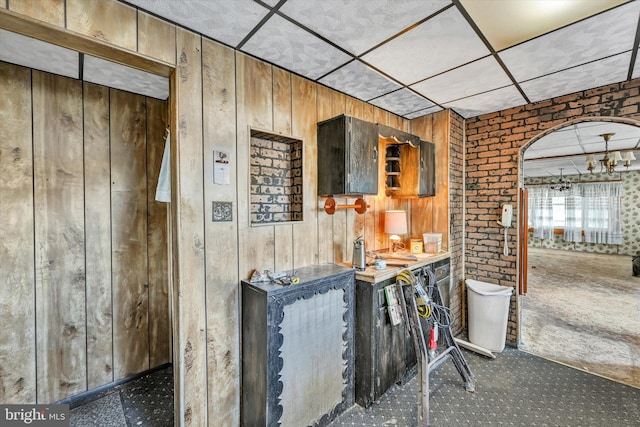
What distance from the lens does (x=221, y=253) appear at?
1.91m

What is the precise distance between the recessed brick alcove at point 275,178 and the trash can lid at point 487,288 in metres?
2.33

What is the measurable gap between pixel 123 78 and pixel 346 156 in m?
1.88

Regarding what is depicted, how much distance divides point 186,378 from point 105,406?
1.11 meters

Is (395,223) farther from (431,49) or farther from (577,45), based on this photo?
(577,45)

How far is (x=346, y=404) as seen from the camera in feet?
7.17

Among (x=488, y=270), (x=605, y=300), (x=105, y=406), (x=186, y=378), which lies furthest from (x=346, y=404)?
(x=605, y=300)

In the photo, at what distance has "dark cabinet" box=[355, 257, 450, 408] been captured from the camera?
2215 millimetres

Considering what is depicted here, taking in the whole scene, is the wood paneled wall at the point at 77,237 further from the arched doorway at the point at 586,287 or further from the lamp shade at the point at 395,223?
the arched doorway at the point at 586,287

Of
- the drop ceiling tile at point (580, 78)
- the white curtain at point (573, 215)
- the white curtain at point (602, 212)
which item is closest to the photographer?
the drop ceiling tile at point (580, 78)

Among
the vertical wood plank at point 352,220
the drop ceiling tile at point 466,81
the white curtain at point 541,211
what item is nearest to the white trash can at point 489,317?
the vertical wood plank at point 352,220

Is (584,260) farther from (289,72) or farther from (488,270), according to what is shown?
(289,72)

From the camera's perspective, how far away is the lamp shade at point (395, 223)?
298 cm

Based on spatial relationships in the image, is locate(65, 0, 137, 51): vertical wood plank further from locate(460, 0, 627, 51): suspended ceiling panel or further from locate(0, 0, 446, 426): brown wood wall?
locate(460, 0, 627, 51): suspended ceiling panel

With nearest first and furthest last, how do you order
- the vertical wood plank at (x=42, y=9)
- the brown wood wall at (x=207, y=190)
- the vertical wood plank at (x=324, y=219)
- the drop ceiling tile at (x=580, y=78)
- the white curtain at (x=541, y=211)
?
1. the vertical wood plank at (x=42, y=9)
2. the brown wood wall at (x=207, y=190)
3. the drop ceiling tile at (x=580, y=78)
4. the vertical wood plank at (x=324, y=219)
5. the white curtain at (x=541, y=211)
